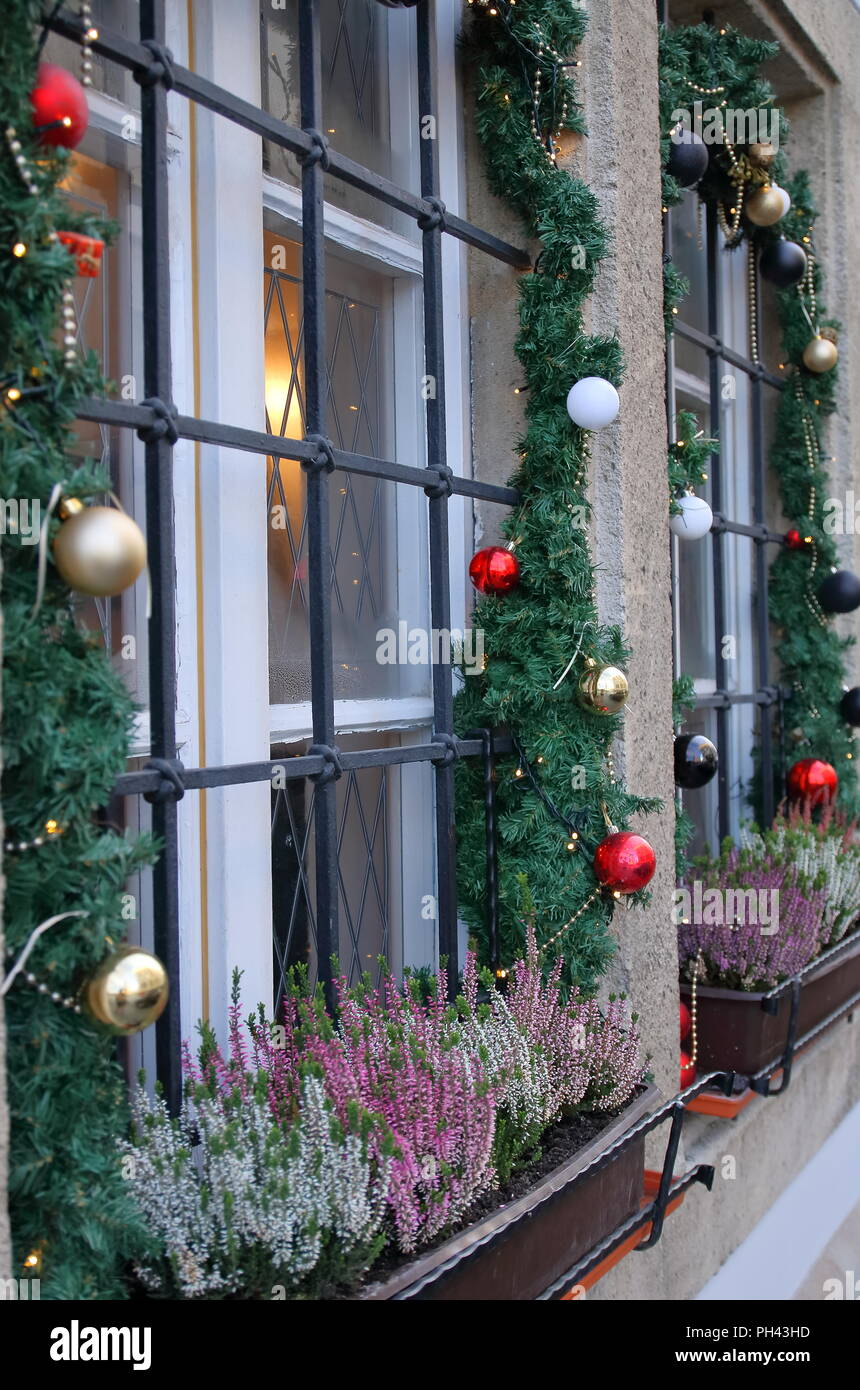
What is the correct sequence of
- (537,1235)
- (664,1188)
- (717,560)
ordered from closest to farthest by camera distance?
(537,1235)
(664,1188)
(717,560)

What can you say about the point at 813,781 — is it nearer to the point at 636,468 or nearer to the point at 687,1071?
the point at 687,1071

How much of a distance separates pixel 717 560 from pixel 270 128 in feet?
7.04

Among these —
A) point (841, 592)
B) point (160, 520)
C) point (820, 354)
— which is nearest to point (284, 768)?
point (160, 520)

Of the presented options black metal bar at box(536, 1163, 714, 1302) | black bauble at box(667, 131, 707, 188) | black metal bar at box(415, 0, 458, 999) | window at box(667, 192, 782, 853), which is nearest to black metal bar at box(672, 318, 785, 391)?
window at box(667, 192, 782, 853)

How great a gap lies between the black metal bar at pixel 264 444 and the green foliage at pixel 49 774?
0.41 feet

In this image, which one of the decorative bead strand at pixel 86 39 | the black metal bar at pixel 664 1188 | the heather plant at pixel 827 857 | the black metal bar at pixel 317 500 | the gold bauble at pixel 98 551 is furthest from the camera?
the heather plant at pixel 827 857

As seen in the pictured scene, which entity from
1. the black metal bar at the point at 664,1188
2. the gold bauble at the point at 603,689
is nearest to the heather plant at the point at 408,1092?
the black metal bar at the point at 664,1188

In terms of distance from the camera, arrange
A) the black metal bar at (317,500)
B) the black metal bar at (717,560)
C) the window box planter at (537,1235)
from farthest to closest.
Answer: the black metal bar at (717,560), the black metal bar at (317,500), the window box planter at (537,1235)

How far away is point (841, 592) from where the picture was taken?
3.88 m

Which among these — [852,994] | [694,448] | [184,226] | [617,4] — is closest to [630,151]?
[617,4]

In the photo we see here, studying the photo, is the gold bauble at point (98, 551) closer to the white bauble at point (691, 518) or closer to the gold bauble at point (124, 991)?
the gold bauble at point (124, 991)

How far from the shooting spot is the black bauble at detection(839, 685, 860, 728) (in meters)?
3.96

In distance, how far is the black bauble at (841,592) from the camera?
387 centimetres

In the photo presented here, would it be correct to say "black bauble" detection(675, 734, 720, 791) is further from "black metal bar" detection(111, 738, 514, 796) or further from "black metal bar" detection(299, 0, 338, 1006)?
→ "black metal bar" detection(299, 0, 338, 1006)
